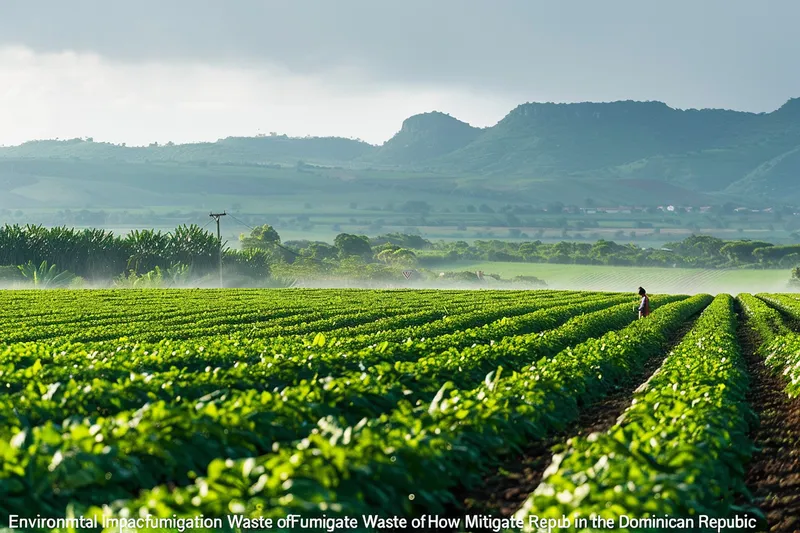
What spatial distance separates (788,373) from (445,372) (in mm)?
8888

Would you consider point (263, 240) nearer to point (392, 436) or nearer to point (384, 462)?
point (392, 436)

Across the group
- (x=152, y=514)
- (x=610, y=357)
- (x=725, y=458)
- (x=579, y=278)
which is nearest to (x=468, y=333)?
(x=610, y=357)

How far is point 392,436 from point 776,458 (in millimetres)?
6181

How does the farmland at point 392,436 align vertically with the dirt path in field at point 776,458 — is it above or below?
above

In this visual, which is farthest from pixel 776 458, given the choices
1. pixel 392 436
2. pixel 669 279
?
pixel 669 279

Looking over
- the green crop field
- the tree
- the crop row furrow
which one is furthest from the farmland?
the tree

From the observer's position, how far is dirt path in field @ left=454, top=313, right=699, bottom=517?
887 cm

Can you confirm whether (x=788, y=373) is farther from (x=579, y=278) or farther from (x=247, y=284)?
(x=579, y=278)

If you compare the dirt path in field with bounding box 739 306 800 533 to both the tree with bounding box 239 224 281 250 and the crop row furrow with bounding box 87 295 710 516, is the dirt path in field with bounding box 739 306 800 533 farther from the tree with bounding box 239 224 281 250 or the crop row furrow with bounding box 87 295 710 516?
the tree with bounding box 239 224 281 250

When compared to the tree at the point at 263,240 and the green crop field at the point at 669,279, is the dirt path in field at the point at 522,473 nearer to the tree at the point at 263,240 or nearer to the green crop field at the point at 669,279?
the green crop field at the point at 669,279

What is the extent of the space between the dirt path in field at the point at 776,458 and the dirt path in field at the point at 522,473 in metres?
2.21

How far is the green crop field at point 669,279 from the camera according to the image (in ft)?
544

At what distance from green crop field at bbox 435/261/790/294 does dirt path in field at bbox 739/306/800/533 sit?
147m

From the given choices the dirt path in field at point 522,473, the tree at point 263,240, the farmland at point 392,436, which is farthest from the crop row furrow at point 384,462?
the tree at point 263,240
